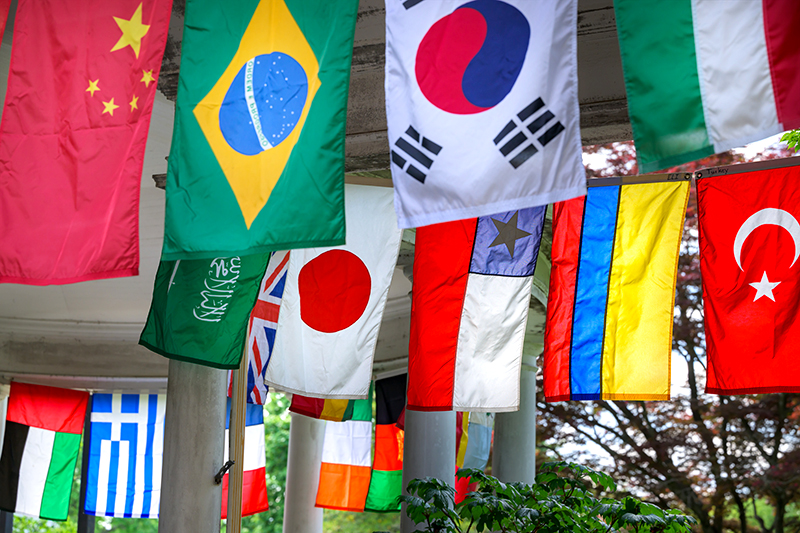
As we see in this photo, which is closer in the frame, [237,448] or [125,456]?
[237,448]

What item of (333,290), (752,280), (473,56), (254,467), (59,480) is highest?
(473,56)

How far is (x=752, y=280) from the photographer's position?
583cm

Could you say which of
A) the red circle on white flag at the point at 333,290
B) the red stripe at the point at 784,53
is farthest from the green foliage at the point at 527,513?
the red stripe at the point at 784,53

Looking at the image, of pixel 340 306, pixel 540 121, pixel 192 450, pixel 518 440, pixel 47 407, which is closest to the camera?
pixel 540 121

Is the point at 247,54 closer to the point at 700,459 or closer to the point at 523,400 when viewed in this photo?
the point at 523,400

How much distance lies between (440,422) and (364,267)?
258 centimetres

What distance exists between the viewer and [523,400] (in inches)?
441

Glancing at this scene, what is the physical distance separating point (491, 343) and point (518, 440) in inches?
198

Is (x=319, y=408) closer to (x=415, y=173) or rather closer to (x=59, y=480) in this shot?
(x=59, y=480)

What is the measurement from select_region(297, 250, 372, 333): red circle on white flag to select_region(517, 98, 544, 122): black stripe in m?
3.12

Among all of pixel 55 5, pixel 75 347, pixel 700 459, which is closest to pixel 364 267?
pixel 55 5

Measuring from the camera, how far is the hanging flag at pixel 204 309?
569cm

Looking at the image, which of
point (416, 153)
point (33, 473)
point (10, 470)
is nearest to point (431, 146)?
point (416, 153)

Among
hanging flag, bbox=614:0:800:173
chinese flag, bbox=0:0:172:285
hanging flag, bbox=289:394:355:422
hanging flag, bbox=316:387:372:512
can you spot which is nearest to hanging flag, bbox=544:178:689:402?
hanging flag, bbox=614:0:800:173
